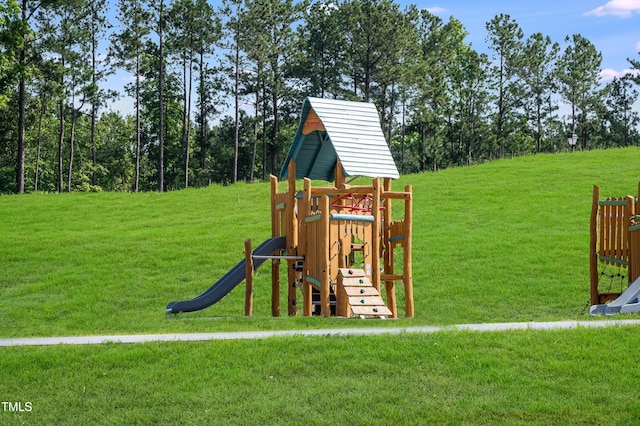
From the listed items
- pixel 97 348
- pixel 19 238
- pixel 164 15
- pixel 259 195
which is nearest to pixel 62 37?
pixel 164 15

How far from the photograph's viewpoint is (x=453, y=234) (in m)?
25.4

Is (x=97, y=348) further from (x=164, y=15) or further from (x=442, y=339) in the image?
(x=164, y=15)

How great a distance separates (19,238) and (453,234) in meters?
15.6

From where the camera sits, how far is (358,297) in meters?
13.8

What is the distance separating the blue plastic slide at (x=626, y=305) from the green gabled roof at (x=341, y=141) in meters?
4.95

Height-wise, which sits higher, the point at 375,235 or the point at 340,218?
the point at 340,218

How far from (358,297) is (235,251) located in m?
11.0

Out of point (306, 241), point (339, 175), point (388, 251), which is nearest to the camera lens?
point (306, 241)

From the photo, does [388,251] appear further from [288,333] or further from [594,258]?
[288,333]

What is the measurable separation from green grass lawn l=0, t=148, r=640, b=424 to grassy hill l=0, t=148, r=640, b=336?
86mm

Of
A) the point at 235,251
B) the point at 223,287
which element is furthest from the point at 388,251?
the point at 235,251

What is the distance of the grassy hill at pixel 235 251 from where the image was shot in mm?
18078

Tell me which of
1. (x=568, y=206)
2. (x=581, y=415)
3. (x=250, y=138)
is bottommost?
(x=581, y=415)

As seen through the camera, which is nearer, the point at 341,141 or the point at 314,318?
the point at 314,318
